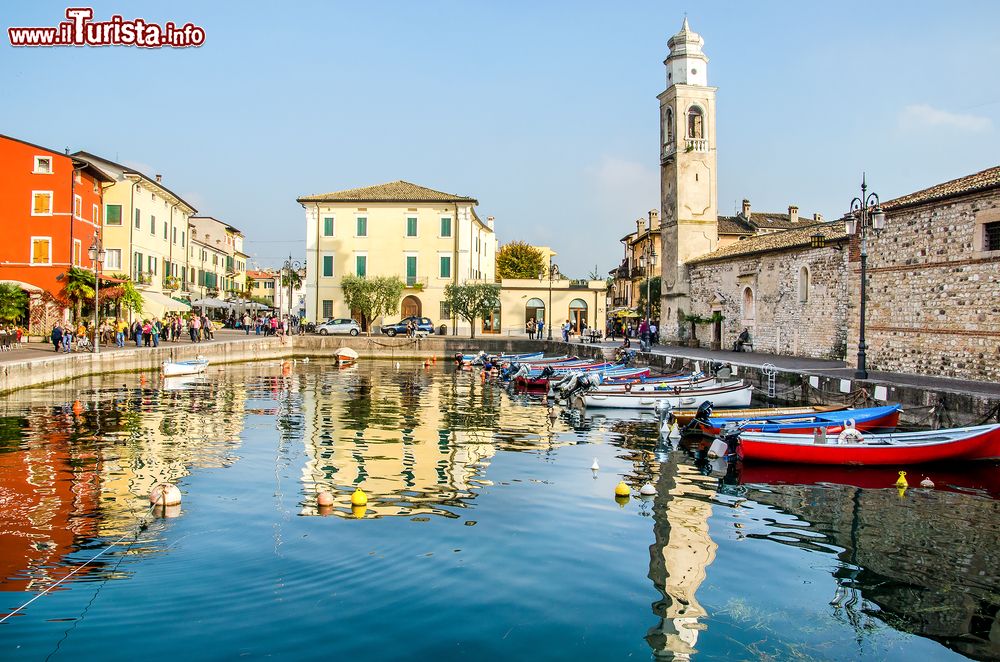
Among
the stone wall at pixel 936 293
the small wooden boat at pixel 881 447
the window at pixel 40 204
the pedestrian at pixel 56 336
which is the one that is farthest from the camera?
the window at pixel 40 204

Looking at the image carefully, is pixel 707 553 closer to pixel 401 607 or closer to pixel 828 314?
pixel 401 607

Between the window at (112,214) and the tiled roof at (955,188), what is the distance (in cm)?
4055

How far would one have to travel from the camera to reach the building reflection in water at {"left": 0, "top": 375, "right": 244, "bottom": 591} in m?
8.99

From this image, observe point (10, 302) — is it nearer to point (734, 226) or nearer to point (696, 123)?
point (696, 123)

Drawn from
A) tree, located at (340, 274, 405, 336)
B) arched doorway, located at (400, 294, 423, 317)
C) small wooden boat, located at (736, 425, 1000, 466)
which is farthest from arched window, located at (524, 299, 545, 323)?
small wooden boat, located at (736, 425, 1000, 466)

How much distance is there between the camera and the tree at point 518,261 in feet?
275

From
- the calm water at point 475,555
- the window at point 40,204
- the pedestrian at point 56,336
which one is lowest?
the calm water at point 475,555

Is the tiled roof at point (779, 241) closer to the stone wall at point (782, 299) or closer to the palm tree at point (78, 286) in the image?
the stone wall at point (782, 299)

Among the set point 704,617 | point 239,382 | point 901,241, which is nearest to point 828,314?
point 901,241

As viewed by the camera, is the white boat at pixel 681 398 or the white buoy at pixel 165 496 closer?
the white buoy at pixel 165 496

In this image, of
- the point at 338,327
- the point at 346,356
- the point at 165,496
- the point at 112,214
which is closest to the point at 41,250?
the point at 112,214

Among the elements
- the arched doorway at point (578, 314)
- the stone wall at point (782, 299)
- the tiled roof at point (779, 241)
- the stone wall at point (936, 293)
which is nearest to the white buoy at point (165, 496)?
the stone wall at point (936, 293)

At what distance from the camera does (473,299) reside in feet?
182

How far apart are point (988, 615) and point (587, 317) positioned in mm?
52504
